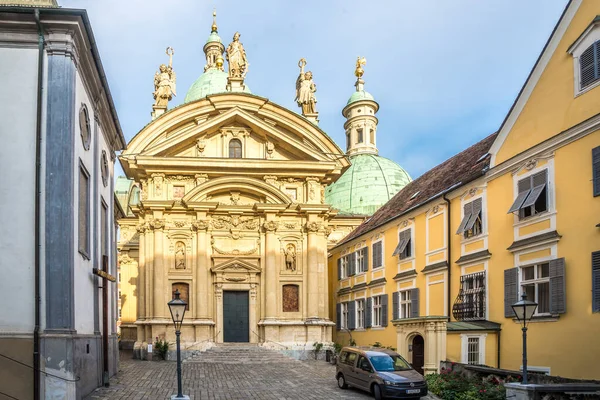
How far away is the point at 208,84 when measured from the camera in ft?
189

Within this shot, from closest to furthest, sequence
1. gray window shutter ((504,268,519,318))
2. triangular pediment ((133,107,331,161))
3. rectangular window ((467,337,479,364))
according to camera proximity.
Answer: gray window shutter ((504,268,519,318)) → rectangular window ((467,337,479,364)) → triangular pediment ((133,107,331,161))

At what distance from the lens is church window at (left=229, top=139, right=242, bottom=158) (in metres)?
35.4

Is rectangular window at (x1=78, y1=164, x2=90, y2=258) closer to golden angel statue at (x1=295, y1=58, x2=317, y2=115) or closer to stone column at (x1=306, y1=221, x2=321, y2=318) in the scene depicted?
stone column at (x1=306, y1=221, x2=321, y2=318)

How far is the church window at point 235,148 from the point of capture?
3541 cm

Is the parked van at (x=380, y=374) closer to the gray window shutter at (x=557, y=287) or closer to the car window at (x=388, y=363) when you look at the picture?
the car window at (x=388, y=363)

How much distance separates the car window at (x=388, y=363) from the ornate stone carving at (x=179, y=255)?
1787cm

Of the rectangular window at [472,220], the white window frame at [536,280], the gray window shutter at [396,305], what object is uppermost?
the rectangular window at [472,220]

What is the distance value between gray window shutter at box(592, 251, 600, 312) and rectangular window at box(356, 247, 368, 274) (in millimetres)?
17812

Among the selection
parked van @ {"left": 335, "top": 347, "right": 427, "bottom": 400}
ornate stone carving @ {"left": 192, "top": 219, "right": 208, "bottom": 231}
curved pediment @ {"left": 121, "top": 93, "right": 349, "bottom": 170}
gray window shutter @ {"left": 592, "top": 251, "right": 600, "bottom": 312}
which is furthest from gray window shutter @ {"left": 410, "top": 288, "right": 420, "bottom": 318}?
ornate stone carving @ {"left": 192, "top": 219, "right": 208, "bottom": 231}

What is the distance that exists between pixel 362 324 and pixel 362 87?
39200mm

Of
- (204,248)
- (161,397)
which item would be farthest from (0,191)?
(204,248)

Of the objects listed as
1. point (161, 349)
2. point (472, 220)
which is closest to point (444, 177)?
point (472, 220)

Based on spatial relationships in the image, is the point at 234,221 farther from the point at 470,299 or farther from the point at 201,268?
the point at 470,299

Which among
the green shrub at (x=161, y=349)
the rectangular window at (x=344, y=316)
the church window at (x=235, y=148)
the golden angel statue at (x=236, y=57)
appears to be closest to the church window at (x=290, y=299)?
the rectangular window at (x=344, y=316)
